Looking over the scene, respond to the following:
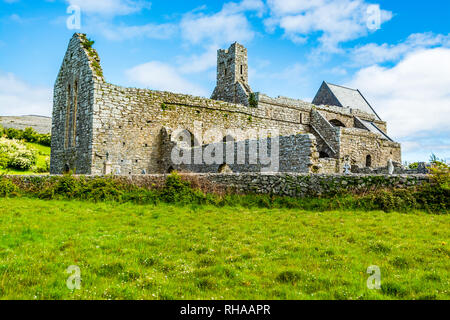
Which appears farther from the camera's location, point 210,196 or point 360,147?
point 360,147

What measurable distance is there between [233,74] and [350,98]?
55.5ft

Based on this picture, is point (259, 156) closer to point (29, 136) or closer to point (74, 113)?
point (74, 113)

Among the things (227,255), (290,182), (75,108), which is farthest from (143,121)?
(227,255)

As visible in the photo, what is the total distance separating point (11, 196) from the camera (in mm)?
14148

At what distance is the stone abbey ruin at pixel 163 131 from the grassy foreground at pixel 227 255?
738 cm

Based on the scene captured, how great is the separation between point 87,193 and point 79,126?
793cm

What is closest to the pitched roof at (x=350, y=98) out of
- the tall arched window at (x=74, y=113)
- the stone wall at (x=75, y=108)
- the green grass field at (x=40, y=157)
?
the stone wall at (x=75, y=108)

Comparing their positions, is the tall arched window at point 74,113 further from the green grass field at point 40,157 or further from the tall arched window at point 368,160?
the tall arched window at point 368,160

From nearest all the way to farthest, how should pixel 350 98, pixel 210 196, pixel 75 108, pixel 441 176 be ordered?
pixel 441 176, pixel 210 196, pixel 75 108, pixel 350 98

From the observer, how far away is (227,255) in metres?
5.77

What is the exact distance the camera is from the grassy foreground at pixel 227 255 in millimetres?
4125

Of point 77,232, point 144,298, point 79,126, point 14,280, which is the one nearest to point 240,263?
point 144,298

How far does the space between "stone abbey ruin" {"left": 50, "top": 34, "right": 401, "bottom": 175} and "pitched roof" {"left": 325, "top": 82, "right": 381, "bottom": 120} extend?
10.8m

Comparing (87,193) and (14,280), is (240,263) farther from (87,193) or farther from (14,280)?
(87,193)
